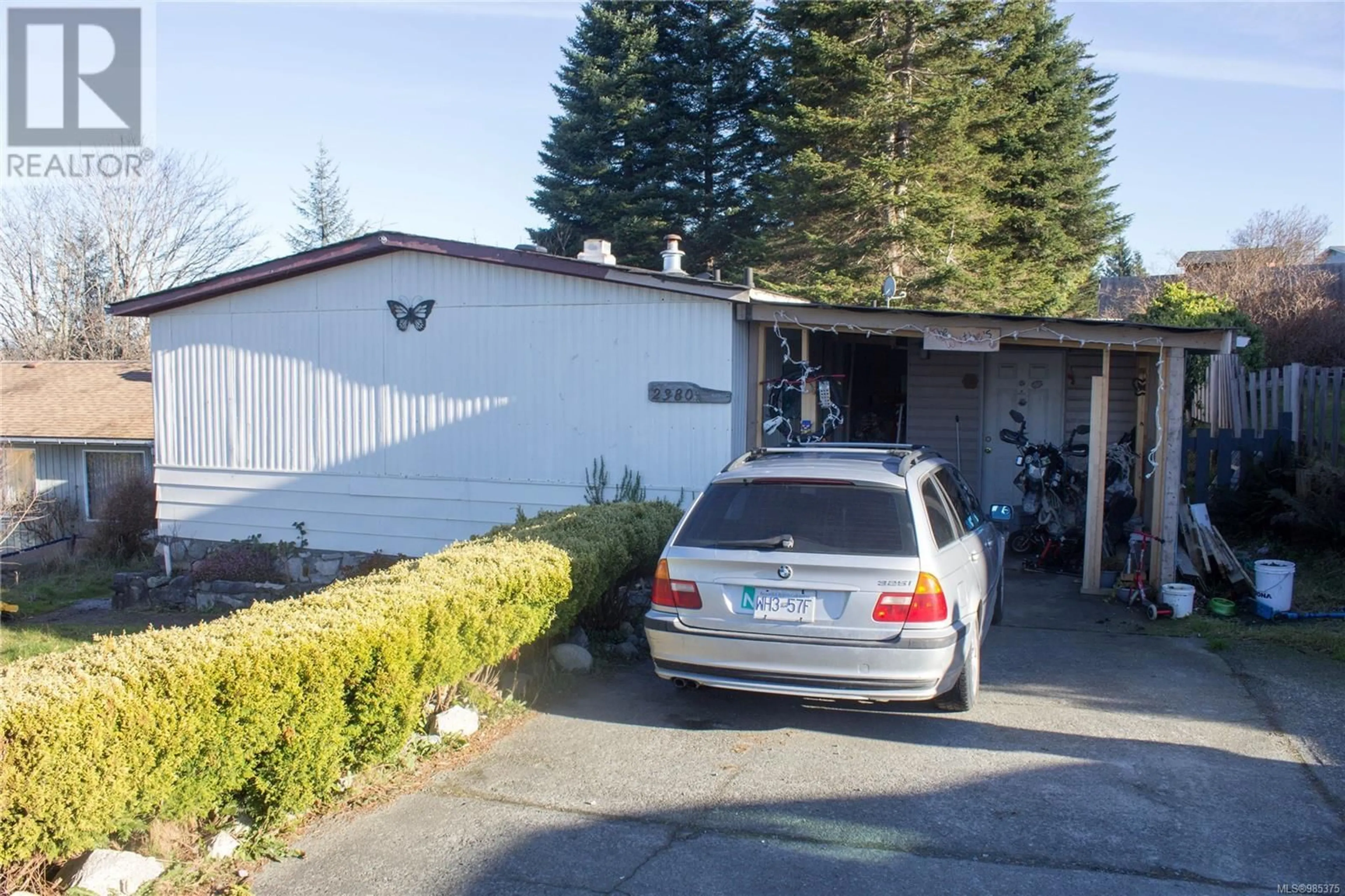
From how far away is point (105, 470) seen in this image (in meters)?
21.4

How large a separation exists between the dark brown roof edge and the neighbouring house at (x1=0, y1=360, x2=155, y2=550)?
8.36m

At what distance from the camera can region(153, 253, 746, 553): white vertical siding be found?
35.0 ft

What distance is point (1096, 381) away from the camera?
9398 mm

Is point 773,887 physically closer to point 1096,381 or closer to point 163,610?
point 1096,381

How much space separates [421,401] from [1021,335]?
21.7 feet

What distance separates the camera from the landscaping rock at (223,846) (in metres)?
4.34

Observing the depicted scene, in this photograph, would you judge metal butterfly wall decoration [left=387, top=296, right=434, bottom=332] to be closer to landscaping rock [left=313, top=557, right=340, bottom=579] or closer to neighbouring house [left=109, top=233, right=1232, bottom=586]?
neighbouring house [left=109, top=233, right=1232, bottom=586]

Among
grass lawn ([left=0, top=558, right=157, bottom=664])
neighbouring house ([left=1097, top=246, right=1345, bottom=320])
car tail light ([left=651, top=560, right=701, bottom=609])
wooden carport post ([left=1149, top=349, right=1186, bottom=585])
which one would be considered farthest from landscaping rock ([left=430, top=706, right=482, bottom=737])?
neighbouring house ([left=1097, top=246, right=1345, bottom=320])

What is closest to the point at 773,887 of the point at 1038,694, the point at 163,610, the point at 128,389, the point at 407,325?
the point at 1038,694

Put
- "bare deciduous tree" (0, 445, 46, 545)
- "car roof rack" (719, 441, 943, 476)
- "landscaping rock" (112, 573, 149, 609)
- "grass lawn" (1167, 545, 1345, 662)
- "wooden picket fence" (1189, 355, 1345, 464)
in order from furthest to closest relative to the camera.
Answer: "bare deciduous tree" (0, 445, 46, 545) < "landscaping rock" (112, 573, 149, 609) < "wooden picket fence" (1189, 355, 1345, 464) < "grass lawn" (1167, 545, 1345, 662) < "car roof rack" (719, 441, 943, 476)

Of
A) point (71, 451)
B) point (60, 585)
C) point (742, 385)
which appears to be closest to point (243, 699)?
point (742, 385)

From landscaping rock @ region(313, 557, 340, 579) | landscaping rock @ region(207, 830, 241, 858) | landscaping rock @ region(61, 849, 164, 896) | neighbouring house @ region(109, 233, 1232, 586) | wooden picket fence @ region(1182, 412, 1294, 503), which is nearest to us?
landscaping rock @ region(61, 849, 164, 896)

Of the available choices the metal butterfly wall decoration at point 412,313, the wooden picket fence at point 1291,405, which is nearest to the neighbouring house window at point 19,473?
the metal butterfly wall decoration at point 412,313

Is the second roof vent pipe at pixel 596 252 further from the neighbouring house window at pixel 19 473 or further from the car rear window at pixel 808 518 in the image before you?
the neighbouring house window at pixel 19 473
